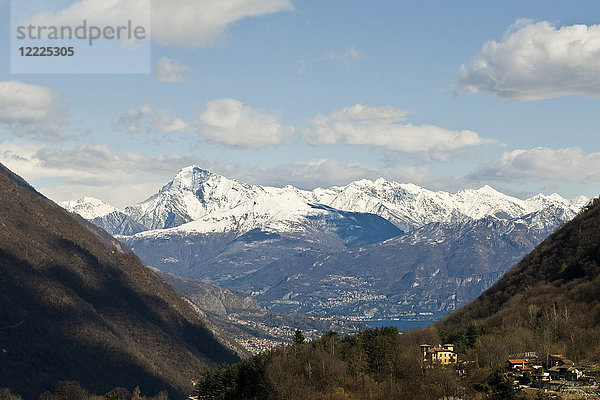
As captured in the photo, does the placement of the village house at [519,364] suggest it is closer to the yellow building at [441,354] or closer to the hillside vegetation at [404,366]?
the hillside vegetation at [404,366]

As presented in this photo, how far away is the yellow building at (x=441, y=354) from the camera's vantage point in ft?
497

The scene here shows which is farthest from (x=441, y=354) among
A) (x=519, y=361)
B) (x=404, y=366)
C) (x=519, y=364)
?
(x=519, y=364)

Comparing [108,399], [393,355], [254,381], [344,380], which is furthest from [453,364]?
[108,399]

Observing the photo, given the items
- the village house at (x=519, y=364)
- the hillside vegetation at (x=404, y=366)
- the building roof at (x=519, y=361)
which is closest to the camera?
the hillside vegetation at (x=404, y=366)

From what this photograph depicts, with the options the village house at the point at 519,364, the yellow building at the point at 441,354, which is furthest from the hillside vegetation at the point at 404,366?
the village house at the point at 519,364

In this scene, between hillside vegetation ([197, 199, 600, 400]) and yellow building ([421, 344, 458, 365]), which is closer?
hillside vegetation ([197, 199, 600, 400])

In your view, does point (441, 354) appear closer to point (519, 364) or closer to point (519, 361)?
point (519, 361)

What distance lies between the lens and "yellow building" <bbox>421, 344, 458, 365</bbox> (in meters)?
152

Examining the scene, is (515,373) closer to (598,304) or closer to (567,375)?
(567,375)

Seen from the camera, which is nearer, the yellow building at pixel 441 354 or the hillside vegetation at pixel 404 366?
the hillside vegetation at pixel 404 366

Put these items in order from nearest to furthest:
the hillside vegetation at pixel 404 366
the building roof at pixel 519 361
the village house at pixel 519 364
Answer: the hillside vegetation at pixel 404 366 → the village house at pixel 519 364 → the building roof at pixel 519 361

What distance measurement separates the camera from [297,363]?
141625mm

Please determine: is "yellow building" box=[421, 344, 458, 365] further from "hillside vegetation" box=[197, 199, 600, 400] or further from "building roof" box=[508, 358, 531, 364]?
"building roof" box=[508, 358, 531, 364]

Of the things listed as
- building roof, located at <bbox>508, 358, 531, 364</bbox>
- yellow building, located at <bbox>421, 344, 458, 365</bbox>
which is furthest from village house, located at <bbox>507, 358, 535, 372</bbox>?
yellow building, located at <bbox>421, 344, 458, 365</bbox>
